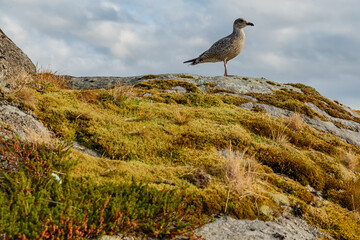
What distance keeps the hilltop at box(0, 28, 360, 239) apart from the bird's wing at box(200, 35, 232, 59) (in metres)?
9.43

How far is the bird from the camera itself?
19484 mm

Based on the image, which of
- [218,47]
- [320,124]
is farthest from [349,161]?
[218,47]

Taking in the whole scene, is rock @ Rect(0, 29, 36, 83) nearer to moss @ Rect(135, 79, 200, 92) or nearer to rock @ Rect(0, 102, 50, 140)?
rock @ Rect(0, 102, 50, 140)

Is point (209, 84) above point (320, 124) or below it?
above

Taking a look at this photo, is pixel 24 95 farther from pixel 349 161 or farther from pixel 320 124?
pixel 320 124

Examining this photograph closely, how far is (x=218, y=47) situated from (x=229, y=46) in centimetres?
75

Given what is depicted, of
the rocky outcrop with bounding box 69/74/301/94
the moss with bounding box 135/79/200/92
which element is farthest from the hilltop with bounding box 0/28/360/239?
the rocky outcrop with bounding box 69/74/301/94

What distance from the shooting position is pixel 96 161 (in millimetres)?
5633

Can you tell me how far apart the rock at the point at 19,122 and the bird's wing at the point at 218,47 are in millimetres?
14749

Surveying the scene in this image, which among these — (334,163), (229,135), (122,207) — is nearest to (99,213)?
(122,207)

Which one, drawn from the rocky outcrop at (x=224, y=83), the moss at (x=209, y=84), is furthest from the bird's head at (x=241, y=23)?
the moss at (x=209, y=84)

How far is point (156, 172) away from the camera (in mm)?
5625

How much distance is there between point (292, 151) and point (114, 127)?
5000mm

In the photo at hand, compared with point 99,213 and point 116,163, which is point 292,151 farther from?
point 99,213
